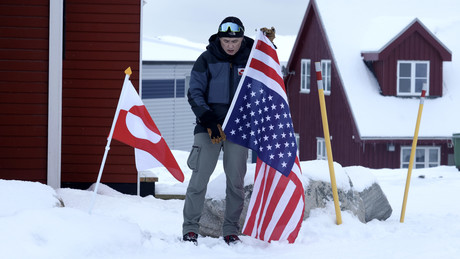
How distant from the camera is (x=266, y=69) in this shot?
6.77m

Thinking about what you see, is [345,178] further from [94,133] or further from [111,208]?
[94,133]

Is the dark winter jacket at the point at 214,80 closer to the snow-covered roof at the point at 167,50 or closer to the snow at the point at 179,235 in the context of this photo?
the snow at the point at 179,235

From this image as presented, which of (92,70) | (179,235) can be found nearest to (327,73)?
(92,70)

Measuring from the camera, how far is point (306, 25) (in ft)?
89.6

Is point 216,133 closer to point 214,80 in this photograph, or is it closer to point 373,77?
point 214,80

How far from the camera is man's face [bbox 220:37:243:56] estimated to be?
6.55 m

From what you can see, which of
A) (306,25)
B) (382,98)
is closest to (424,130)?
(382,98)

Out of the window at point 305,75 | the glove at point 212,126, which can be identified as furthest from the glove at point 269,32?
the window at point 305,75

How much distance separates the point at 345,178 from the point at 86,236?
334 centimetres

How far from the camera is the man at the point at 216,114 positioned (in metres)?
6.54

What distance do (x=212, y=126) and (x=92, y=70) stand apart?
20.5 feet

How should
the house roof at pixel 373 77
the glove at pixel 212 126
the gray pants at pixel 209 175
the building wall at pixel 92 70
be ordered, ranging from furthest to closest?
the house roof at pixel 373 77 → the building wall at pixel 92 70 → the gray pants at pixel 209 175 → the glove at pixel 212 126

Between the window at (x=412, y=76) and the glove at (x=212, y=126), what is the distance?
1872cm

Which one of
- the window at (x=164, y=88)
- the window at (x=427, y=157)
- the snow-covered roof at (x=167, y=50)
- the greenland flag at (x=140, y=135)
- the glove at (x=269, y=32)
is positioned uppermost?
the snow-covered roof at (x=167, y=50)
